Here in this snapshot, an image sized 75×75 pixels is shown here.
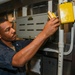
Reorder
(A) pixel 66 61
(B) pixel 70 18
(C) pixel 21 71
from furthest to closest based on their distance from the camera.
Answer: (C) pixel 21 71
(A) pixel 66 61
(B) pixel 70 18

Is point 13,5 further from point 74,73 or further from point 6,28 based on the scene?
point 74,73

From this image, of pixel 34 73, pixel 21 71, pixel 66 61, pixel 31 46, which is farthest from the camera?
pixel 34 73

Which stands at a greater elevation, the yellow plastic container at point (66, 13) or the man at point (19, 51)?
the yellow plastic container at point (66, 13)

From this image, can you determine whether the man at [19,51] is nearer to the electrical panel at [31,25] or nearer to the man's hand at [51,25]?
the man's hand at [51,25]

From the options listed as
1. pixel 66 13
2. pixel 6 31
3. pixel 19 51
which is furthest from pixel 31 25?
pixel 66 13

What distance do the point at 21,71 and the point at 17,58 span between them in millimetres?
276

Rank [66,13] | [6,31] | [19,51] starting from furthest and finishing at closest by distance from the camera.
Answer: [6,31]
[19,51]
[66,13]

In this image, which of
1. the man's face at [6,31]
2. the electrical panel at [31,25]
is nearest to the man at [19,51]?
the man's face at [6,31]

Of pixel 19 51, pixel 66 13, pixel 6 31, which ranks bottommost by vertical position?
pixel 19 51

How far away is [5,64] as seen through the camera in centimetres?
90

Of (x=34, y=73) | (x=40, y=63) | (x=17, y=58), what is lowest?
(x=34, y=73)

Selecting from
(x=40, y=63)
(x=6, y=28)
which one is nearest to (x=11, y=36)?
(x=6, y=28)

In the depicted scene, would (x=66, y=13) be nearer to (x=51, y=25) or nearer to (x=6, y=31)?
(x=51, y=25)

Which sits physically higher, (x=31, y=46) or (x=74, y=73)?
(x=31, y=46)
